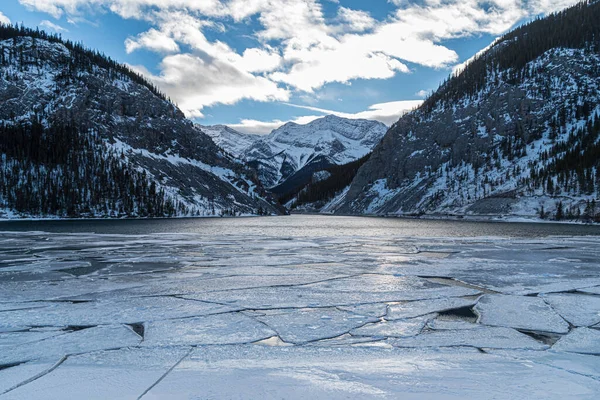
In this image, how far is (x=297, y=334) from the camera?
28.5 ft

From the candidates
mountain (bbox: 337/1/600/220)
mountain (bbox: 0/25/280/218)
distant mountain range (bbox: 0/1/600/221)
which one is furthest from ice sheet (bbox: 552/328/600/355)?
mountain (bbox: 0/25/280/218)

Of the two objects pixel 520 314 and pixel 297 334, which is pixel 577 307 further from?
pixel 297 334

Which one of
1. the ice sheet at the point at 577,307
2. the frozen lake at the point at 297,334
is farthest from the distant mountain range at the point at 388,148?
the frozen lake at the point at 297,334

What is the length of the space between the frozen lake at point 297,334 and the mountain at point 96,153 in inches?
4730

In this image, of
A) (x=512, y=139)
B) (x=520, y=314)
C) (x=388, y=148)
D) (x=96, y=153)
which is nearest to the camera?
(x=520, y=314)

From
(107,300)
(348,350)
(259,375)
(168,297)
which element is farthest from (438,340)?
(107,300)

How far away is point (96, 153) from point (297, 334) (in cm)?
15263

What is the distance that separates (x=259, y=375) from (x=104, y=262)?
1753 centimetres

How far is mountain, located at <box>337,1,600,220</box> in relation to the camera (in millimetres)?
112188

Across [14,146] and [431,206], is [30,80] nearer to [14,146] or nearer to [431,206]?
[14,146]

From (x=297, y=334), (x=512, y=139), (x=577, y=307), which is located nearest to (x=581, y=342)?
(x=577, y=307)

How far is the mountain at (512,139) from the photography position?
11219 centimetres

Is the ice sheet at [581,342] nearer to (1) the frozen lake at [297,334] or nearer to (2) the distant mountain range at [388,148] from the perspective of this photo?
(1) the frozen lake at [297,334]

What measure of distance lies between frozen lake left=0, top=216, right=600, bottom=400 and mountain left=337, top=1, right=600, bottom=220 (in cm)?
10073
